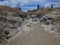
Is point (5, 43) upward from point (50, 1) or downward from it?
downward

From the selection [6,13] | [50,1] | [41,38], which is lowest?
[41,38]

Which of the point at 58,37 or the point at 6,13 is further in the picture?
the point at 6,13

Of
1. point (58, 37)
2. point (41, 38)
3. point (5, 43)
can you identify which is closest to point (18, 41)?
point (5, 43)

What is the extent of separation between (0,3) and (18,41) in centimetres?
204

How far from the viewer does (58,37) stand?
784 cm

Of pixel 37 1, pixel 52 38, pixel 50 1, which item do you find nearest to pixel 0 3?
pixel 37 1

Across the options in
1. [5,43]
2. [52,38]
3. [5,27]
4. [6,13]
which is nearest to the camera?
[5,43]

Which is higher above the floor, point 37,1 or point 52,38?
point 37,1

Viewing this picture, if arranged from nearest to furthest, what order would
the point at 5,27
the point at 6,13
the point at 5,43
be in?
1. the point at 5,43
2. the point at 5,27
3. the point at 6,13

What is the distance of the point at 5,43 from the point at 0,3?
6.54 feet

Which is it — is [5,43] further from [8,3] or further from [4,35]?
[8,3]

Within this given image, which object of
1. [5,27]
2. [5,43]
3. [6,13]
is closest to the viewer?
[5,43]

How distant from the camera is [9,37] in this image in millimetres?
8141

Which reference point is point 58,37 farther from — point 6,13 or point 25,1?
point 6,13
